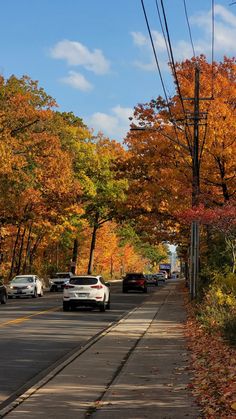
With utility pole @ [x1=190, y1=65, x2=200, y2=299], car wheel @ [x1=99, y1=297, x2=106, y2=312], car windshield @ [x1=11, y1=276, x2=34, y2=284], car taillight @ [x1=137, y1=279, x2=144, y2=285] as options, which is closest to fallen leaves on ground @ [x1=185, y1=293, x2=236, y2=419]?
utility pole @ [x1=190, y1=65, x2=200, y2=299]

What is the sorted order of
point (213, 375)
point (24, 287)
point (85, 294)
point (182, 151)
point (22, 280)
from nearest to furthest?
point (213, 375)
point (85, 294)
point (182, 151)
point (24, 287)
point (22, 280)

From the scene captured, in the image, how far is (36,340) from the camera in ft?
48.2

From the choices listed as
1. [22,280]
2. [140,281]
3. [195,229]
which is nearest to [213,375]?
[195,229]

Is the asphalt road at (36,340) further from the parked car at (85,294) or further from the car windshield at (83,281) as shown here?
the car windshield at (83,281)

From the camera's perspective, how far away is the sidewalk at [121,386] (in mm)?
7188

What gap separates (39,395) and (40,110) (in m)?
33.9

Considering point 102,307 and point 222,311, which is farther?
point 102,307

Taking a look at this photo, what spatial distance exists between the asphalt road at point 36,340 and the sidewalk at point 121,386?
536 mm

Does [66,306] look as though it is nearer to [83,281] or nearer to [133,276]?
[83,281]

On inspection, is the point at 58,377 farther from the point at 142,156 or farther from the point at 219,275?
the point at 142,156

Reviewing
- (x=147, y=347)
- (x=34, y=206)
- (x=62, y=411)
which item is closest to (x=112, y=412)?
(x=62, y=411)

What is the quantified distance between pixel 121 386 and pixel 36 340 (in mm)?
6320

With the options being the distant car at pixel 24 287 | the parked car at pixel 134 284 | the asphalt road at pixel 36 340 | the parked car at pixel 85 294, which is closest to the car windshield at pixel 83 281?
the parked car at pixel 85 294

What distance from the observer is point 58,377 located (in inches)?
375
